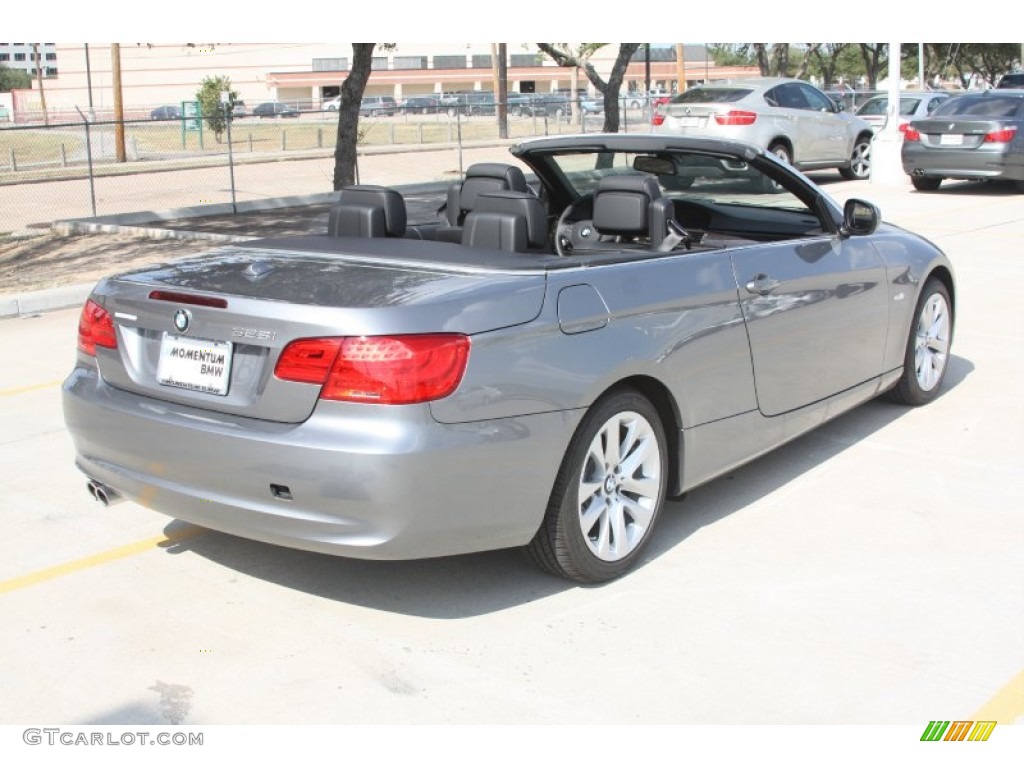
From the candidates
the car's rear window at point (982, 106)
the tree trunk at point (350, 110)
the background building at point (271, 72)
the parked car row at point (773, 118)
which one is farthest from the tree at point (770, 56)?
the background building at point (271, 72)

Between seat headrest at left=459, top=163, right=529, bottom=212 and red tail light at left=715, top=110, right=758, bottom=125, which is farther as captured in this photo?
red tail light at left=715, top=110, right=758, bottom=125

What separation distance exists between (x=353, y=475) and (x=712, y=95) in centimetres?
1797

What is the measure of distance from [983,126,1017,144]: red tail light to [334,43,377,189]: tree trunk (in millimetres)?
9206

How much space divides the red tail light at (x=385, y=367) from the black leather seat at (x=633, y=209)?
1505 mm

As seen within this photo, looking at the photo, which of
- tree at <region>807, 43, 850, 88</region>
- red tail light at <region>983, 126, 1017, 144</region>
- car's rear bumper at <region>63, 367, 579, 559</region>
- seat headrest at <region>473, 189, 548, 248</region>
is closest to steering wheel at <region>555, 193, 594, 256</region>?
seat headrest at <region>473, 189, 548, 248</region>

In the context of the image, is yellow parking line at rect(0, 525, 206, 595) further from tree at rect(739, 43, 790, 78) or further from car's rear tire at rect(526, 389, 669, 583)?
tree at rect(739, 43, 790, 78)

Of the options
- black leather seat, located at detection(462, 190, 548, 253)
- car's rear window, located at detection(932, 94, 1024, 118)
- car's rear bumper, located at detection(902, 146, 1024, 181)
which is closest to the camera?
black leather seat, located at detection(462, 190, 548, 253)

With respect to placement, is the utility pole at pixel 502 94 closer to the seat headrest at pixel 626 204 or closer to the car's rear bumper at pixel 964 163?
the car's rear bumper at pixel 964 163

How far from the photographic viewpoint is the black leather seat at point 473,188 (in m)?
6.02

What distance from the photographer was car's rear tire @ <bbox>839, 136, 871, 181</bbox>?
22.3m

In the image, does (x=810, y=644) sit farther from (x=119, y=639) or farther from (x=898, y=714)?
(x=119, y=639)

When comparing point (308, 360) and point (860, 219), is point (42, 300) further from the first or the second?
point (308, 360)

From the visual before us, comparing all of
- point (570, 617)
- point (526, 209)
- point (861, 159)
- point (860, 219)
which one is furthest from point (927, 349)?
point (861, 159)

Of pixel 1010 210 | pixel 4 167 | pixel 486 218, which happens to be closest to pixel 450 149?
pixel 4 167
